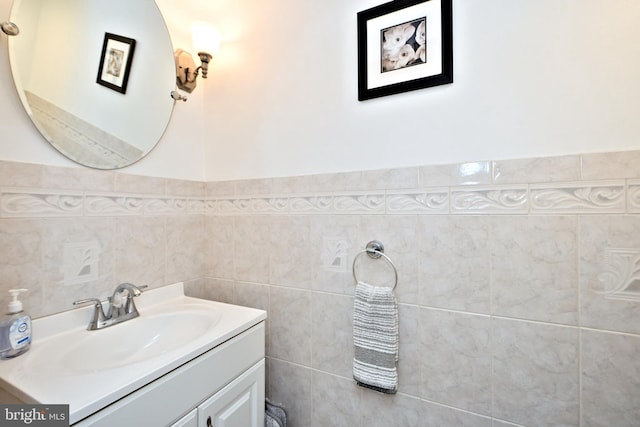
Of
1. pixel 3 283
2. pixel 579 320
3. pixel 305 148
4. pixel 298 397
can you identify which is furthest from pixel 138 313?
pixel 579 320

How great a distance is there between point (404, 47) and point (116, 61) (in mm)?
1131

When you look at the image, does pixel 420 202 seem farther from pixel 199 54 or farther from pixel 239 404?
pixel 199 54

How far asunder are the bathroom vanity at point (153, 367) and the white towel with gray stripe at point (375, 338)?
0.38m

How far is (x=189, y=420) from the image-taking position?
0.74m

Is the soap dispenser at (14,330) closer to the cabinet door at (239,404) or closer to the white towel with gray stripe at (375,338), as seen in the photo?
the cabinet door at (239,404)

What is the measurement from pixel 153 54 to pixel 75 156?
573 mm

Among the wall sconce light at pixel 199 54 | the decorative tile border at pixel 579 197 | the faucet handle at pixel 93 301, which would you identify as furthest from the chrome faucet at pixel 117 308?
the decorative tile border at pixel 579 197

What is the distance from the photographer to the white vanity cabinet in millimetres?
614

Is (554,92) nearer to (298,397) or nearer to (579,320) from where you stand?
(579,320)

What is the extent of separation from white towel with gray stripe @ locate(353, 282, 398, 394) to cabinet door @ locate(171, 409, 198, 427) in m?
0.55

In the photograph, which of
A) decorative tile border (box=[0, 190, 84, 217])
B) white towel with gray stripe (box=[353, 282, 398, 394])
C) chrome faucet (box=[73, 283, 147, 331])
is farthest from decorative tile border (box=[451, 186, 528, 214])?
decorative tile border (box=[0, 190, 84, 217])

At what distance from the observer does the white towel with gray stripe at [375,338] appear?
954mm

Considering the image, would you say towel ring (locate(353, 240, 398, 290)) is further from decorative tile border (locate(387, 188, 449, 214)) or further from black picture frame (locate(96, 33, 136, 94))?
black picture frame (locate(96, 33, 136, 94))

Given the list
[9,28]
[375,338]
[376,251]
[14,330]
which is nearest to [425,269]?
[376,251]
